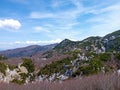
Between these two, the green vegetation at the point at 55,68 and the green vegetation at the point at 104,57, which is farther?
the green vegetation at the point at 55,68

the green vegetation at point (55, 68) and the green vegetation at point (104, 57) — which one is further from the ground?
the green vegetation at point (104, 57)

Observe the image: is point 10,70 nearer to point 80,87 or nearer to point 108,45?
point 80,87

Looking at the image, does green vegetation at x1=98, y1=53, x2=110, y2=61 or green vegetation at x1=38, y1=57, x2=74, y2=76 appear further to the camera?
green vegetation at x1=38, y1=57, x2=74, y2=76

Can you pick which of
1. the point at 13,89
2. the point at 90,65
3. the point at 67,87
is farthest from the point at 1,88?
the point at 90,65

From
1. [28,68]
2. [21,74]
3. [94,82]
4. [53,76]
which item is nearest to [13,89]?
[94,82]

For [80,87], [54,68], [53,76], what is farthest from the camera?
[54,68]

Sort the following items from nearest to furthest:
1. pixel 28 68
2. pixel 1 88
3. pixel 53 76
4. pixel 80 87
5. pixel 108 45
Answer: pixel 80 87 < pixel 1 88 < pixel 53 76 < pixel 28 68 < pixel 108 45

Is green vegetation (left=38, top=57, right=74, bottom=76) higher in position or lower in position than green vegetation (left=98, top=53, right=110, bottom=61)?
lower

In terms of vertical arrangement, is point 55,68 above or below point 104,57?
below

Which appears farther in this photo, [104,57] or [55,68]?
[55,68]

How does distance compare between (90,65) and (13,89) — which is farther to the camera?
(90,65)
